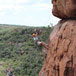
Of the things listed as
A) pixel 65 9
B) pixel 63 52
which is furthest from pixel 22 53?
pixel 63 52

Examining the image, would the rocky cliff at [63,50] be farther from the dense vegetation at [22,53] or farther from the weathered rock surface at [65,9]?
the dense vegetation at [22,53]

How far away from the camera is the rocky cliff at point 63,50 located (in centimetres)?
1029

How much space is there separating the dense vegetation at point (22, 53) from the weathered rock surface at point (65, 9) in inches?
1191

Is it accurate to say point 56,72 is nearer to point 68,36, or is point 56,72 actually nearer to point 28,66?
point 68,36

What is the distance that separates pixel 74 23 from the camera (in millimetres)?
10891

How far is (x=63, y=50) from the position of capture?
10867mm

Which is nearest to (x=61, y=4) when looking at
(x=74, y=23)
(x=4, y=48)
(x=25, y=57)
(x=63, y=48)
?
(x=74, y=23)

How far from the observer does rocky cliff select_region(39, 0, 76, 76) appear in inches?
405

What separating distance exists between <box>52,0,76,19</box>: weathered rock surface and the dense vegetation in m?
30.3

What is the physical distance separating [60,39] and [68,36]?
Answer: 2.39ft

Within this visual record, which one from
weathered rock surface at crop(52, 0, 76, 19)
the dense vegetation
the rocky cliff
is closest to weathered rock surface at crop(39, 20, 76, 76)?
the rocky cliff

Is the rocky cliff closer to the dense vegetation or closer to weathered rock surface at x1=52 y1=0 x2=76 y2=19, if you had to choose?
weathered rock surface at x1=52 y1=0 x2=76 y2=19

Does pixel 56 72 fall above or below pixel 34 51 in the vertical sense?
above

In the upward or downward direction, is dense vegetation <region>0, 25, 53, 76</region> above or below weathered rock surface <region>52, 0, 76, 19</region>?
below
